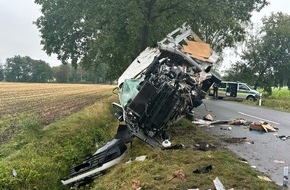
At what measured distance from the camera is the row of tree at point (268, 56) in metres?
44.0

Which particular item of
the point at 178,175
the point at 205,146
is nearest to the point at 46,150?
the point at 205,146

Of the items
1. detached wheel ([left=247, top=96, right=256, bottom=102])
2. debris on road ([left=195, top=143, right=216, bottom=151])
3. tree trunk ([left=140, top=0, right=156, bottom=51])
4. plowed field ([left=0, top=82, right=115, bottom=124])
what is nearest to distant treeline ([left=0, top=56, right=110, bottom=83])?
plowed field ([left=0, top=82, right=115, bottom=124])

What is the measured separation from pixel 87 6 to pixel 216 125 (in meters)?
8.91

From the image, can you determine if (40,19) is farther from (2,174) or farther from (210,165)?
(210,165)

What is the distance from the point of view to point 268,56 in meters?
44.5

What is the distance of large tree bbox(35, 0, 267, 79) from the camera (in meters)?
17.0

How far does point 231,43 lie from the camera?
21.0m

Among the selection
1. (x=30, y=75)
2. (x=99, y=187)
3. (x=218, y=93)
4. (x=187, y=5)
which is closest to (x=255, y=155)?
(x=99, y=187)

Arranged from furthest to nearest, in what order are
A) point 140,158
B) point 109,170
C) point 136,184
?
point 109,170 < point 140,158 < point 136,184

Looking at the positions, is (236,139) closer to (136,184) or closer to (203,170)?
(203,170)

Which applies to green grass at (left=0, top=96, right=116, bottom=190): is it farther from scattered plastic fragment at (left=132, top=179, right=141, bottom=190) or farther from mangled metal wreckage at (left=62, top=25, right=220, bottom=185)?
scattered plastic fragment at (left=132, top=179, right=141, bottom=190)

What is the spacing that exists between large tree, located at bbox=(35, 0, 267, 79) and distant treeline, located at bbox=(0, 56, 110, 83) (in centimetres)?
8298

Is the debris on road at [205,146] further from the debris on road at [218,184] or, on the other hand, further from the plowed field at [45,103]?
the plowed field at [45,103]

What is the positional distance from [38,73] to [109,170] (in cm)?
10394
